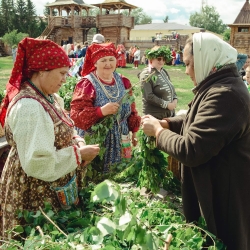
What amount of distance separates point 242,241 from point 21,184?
1379 mm

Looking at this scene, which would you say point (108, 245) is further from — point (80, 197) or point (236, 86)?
point (236, 86)

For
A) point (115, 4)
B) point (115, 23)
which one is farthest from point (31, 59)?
point (115, 4)

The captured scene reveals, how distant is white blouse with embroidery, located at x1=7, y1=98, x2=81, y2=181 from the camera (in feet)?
5.63

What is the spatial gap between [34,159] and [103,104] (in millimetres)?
1675

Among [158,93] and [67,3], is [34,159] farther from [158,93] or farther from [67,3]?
[67,3]

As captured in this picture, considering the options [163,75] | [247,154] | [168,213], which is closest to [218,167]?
[247,154]

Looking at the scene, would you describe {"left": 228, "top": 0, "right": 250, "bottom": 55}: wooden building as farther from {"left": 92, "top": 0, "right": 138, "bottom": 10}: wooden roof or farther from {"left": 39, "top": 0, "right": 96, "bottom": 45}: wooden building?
{"left": 39, "top": 0, "right": 96, "bottom": 45}: wooden building

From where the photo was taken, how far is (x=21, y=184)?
195cm

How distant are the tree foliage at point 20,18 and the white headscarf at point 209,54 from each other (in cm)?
4734

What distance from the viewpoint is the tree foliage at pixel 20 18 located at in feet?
151

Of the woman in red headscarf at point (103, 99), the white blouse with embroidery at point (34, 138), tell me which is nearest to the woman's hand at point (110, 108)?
the woman in red headscarf at point (103, 99)

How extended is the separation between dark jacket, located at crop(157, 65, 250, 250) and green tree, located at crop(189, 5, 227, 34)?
300ft

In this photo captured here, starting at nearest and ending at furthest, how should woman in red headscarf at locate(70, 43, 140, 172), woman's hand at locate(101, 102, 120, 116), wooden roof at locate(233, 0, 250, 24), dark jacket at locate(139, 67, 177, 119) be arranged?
woman's hand at locate(101, 102, 120, 116) → woman in red headscarf at locate(70, 43, 140, 172) → dark jacket at locate(139, 67, 177, 119) → wooden roof at locate(233, 0, 250, 24)

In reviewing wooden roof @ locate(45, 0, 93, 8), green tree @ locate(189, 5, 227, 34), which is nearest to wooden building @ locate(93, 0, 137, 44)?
wooden roof @ locate(45, 0, 93, 8)
